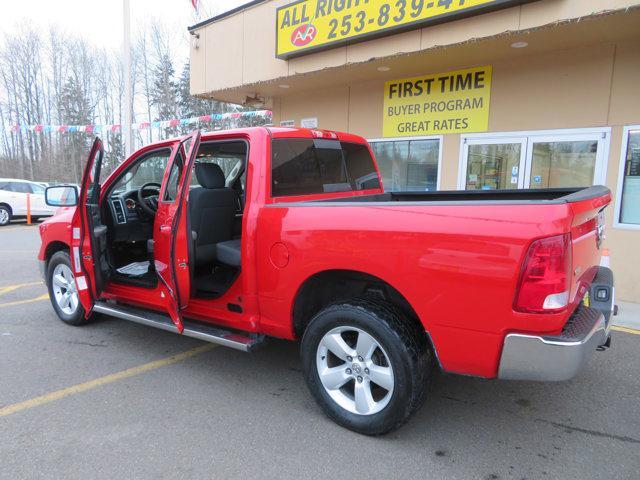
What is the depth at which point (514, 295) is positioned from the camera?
2273 mm

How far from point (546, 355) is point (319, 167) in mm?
2322

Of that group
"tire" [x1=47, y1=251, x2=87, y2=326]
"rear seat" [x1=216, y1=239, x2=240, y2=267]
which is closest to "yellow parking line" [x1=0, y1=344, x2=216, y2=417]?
"rear seat" [x1=216, y1=239, x2=240, y2=267]

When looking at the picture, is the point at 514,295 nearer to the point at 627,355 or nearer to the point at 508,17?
the point at 627,355

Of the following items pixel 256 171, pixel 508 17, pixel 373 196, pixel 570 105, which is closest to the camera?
pixel 256 171

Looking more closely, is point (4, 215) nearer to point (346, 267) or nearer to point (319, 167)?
point (319, 167)

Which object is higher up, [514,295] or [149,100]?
[149,100]

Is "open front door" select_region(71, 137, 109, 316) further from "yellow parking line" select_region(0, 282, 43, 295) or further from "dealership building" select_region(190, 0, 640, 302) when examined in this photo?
"dealership building" select_region(190, 0, 640, 302)

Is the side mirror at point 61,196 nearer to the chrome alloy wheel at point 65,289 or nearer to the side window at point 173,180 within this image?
the chrome alloy wheel at point 65,289

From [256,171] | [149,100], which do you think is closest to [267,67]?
[256,171]

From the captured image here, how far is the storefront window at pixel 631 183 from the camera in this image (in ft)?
19.8

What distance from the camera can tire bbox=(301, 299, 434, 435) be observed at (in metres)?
2.66

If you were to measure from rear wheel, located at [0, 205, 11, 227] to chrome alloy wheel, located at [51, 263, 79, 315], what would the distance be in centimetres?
1217

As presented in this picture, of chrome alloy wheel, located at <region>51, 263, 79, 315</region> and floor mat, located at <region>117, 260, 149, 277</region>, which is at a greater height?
floor mat, located at <region>117, 260, 149, 277</region>

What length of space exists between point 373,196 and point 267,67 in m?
5.20
